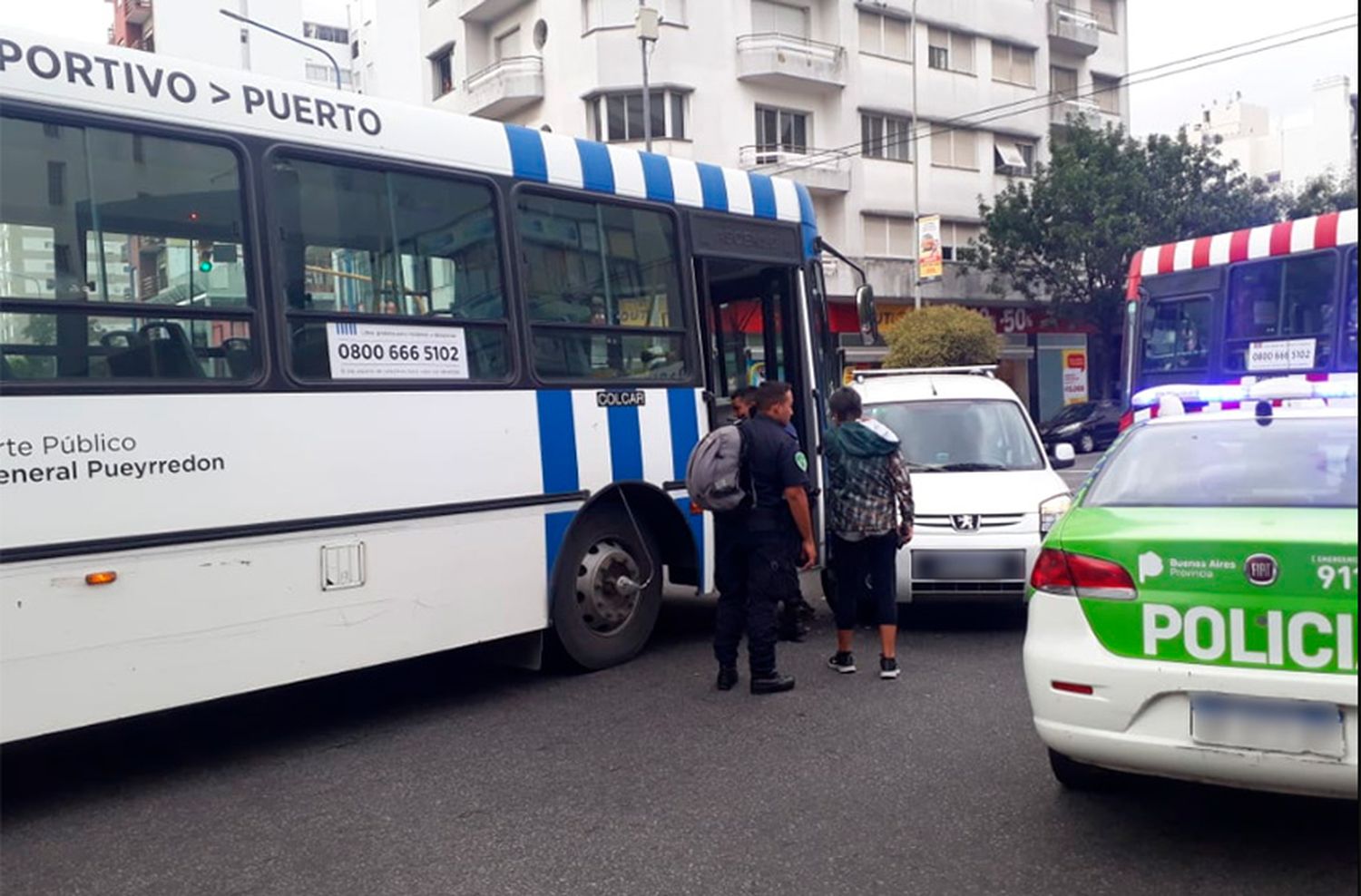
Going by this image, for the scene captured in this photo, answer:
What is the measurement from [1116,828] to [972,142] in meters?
Answer: 32.4

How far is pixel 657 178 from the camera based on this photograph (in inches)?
292

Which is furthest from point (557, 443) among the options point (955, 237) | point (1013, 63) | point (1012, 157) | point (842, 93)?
point (1013, 63)

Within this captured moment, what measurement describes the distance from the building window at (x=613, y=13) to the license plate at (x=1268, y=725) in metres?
26.8

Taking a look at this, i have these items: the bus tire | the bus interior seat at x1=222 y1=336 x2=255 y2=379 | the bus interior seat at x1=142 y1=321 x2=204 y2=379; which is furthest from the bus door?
the bus interior seat at x1=142 y1=321 x2=204 y2=379

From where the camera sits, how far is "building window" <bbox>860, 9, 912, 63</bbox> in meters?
31.9

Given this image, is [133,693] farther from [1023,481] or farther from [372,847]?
[1023,481]

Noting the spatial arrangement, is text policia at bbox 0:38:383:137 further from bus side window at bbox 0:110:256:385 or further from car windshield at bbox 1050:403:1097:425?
car windshield at bbox 1050:403:1097:425

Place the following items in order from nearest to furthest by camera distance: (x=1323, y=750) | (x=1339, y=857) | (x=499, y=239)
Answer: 1. (x=1323, y=750)
2. (x=1339, y=857)
3. (x=499, y=239)

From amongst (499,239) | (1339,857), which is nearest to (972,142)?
(499,239)

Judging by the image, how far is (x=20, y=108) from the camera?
4645 mm

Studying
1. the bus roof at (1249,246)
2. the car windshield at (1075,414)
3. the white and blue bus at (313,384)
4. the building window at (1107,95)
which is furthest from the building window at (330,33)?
the white and blue bus at (313,384)

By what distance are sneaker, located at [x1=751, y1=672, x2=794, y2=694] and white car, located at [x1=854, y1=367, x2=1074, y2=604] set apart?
1.66 m

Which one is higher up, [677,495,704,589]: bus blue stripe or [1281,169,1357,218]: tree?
[1281,169,1357,218]: tree

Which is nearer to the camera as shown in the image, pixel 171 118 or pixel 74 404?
pixel 74 404
